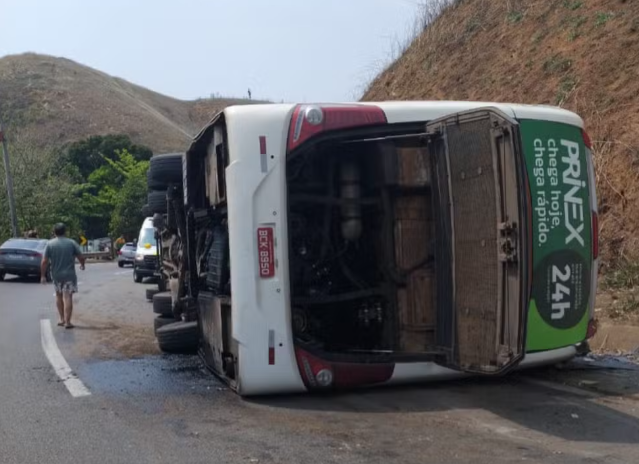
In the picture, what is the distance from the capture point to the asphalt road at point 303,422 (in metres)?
5.64

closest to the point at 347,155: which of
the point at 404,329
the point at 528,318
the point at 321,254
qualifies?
the point at 321,254

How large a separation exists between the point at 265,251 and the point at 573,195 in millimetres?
2395

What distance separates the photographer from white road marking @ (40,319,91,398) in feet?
26.0

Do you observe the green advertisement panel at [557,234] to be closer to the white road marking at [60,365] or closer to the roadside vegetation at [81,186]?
the white road marking at [60,365]

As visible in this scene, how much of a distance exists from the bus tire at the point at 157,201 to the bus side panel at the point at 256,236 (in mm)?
4897

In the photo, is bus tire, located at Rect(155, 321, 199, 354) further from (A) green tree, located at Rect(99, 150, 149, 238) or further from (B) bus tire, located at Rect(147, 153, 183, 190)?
(A) green tree, located at Rect(99, 150, 149, 238)

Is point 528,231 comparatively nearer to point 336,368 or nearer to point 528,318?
point 528,318

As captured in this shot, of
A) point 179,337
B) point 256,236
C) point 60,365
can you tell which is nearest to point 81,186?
point 60,365

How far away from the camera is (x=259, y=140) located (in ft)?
21.9

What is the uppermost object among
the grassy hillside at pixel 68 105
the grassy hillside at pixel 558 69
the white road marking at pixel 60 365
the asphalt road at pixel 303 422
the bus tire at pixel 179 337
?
the grassy hillside at pixel 68 105

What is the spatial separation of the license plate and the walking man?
24.0 feet

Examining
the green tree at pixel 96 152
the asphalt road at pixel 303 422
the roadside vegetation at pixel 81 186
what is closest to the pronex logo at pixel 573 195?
the asphalt road at pixel 303 422

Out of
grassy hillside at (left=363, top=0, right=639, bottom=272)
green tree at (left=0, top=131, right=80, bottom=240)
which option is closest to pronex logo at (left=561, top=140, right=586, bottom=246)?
grassy hillside at (left=363, top=0, right=639, bottom=272)

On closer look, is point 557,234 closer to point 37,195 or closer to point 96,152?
point 37,195
